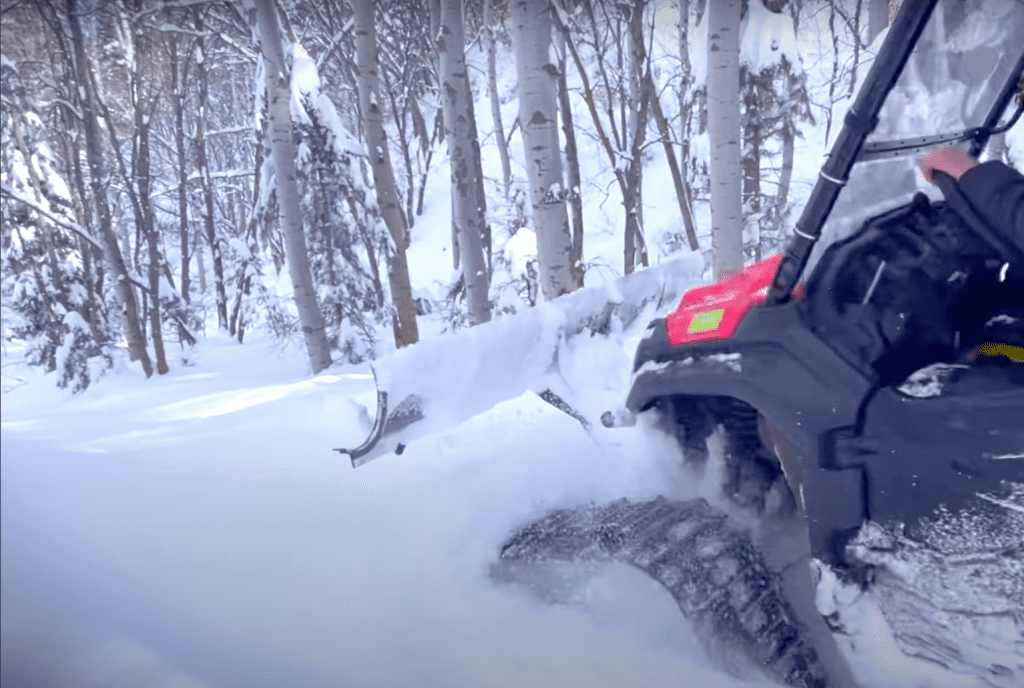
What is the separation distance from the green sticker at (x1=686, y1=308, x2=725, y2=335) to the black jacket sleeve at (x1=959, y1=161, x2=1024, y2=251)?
0.75 m

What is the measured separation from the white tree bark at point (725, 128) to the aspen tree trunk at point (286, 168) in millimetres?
4667

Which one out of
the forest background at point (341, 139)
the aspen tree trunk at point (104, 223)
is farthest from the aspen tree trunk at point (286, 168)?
the aspen tree trunk at point (104, 223)

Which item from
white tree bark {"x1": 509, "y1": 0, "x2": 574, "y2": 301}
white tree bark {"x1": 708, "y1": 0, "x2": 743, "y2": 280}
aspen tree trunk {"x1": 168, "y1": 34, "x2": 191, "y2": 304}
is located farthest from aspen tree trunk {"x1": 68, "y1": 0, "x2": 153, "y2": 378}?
white tree bark {"x1": 708, "y1": 0, "x2": 743, "y2": 280}

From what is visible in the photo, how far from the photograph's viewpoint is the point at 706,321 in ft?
6.94

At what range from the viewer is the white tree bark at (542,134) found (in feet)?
17.4

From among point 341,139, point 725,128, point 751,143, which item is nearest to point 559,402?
point 725,128

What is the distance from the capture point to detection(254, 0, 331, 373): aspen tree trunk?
689cm

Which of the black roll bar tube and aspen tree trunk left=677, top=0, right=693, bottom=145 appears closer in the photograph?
the black roll bar tube

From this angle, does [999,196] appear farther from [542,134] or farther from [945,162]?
[542,134]

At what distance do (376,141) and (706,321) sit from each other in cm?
587

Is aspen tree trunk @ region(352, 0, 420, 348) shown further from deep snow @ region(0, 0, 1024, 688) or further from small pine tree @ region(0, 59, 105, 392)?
deep snow @ region(0, 0, 1024, 688)

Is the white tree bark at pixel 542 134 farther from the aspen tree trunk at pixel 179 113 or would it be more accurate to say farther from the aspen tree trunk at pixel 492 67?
the aspen tree trunk at pixel 179 113

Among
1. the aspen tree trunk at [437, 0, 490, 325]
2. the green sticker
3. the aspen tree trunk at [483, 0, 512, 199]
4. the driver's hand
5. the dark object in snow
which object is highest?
the aspen tree trunk at [483, 0, 512, 199]

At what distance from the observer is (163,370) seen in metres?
9.36
